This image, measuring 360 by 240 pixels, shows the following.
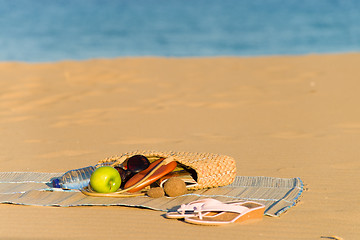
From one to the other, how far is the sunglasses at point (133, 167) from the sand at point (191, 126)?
535mm

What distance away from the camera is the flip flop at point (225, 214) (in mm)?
4164

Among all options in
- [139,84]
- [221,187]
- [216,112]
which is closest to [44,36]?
[139,84]

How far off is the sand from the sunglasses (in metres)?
0.53

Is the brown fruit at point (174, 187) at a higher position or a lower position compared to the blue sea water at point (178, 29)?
lower

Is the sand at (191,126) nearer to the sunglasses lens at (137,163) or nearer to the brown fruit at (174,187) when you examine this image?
the brown fruit at (174,187)

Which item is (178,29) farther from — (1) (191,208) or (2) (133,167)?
(1) (191,208)

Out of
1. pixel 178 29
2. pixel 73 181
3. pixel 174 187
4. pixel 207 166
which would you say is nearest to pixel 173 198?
pixel 174 187

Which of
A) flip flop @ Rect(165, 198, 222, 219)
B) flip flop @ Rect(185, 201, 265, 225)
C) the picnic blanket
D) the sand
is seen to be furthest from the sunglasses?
flip flop @ Rect(185, 201, 265, 225)

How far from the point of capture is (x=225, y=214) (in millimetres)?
4246

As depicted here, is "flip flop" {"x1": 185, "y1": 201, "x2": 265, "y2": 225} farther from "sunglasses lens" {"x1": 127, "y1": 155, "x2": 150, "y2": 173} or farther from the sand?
"sunglasses lens" {"x1": 127, "y1": 155, "x2": 150, "y2": 173}

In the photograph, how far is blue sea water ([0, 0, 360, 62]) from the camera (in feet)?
76.5

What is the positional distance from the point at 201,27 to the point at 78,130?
75.5 feet

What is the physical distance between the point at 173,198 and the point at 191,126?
3882 mm

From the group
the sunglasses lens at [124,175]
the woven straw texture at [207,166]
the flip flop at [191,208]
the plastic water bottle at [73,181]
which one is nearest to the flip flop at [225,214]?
the flip flop at [191,208]
